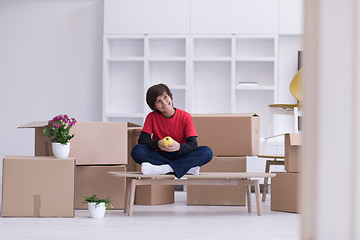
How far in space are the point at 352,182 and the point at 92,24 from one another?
5.07m

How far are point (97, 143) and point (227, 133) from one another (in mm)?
835

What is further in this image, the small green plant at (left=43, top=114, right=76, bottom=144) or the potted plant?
the small green plant at (left=43, top=114, right=76, bottom=144)

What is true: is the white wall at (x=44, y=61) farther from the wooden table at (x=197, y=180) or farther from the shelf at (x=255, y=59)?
the wooden table at (x=197, y=180)

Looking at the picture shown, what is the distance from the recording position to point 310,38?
32.1 inches

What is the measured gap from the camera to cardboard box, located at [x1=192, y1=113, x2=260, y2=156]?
3500 millimetres

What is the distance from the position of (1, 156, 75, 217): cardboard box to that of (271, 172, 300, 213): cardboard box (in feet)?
4.09

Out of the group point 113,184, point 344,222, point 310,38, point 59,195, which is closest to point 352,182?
point 344,222

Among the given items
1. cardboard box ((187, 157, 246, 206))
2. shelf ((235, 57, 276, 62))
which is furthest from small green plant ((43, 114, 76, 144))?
shelf ((235, 57, 276, 62))

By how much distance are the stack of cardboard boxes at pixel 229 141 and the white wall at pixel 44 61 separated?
2.32 m

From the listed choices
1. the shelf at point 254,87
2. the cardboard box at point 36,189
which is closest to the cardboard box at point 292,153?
the cardboard box at point 36,189

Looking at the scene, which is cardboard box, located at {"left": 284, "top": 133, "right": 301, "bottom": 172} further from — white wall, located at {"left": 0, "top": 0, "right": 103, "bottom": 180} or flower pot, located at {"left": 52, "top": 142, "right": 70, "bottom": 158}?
white wall, located at {"left": 0, "top": 0, "right": 103, "bottom": 180}

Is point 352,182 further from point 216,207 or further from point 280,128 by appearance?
point 280,128

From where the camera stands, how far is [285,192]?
331 centimetres

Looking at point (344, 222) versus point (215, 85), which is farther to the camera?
point (215, 85)
